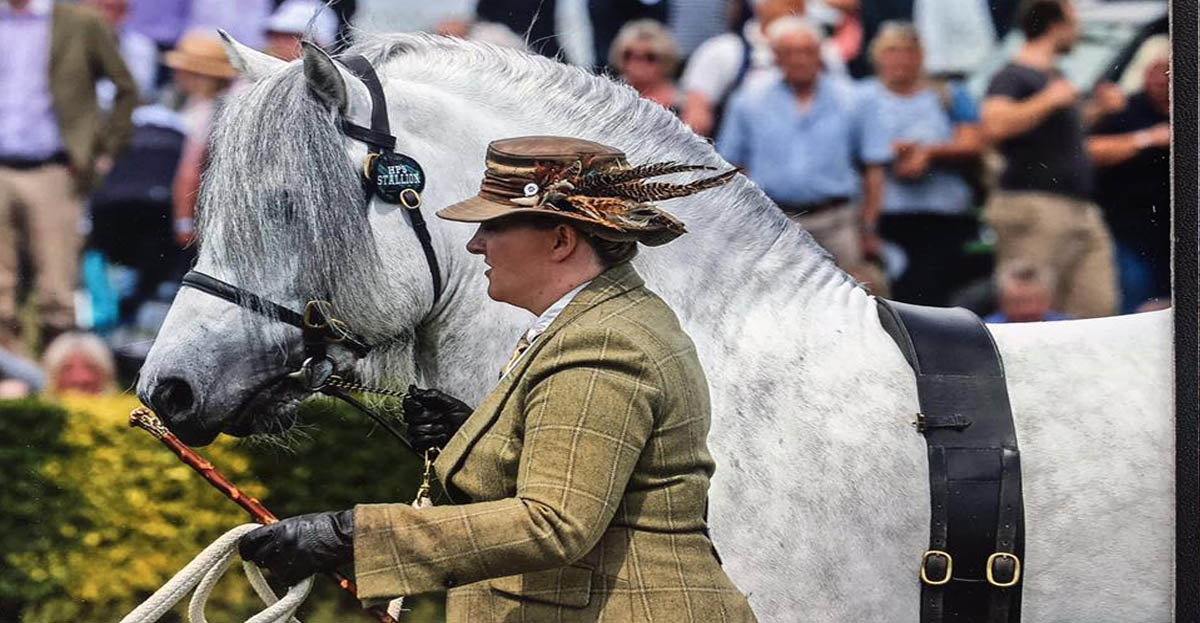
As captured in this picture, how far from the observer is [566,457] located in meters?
2.07

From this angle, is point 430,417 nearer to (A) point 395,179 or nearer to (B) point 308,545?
(A) point 395,179

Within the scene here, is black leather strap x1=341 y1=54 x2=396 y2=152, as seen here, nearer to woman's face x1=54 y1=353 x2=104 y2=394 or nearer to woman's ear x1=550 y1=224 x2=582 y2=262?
woman's ear x1=550 y1=224 x2=582 y2=262

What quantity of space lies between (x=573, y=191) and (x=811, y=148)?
3.33 m

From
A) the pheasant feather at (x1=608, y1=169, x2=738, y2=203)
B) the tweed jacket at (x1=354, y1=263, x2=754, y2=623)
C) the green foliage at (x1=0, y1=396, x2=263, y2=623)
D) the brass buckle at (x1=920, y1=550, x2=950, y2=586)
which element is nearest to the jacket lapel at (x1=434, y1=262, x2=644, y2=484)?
the tweed jacket at (x1=354, y1=263, x2=754, y2=623)

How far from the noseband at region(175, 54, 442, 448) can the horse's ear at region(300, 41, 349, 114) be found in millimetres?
38

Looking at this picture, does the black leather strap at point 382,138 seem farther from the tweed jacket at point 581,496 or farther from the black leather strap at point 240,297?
the tweed jacket at point 581,496

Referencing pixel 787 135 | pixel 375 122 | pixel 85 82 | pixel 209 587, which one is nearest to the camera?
pixel 209 587

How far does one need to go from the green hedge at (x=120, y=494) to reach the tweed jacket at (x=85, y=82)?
116 cm

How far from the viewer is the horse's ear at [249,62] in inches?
120

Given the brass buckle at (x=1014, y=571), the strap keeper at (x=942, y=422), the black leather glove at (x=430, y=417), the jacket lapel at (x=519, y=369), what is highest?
the jacket lapel at (x=519, y=369)

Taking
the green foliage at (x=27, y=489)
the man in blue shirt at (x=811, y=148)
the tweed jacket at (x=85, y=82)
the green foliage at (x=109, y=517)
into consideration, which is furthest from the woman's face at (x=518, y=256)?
the tweed jacket at (x=85, y=82)

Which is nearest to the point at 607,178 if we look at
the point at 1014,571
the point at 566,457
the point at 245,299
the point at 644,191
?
the point at 644,191

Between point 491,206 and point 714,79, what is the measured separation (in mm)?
3338

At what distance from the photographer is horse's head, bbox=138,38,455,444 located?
2805 mm
